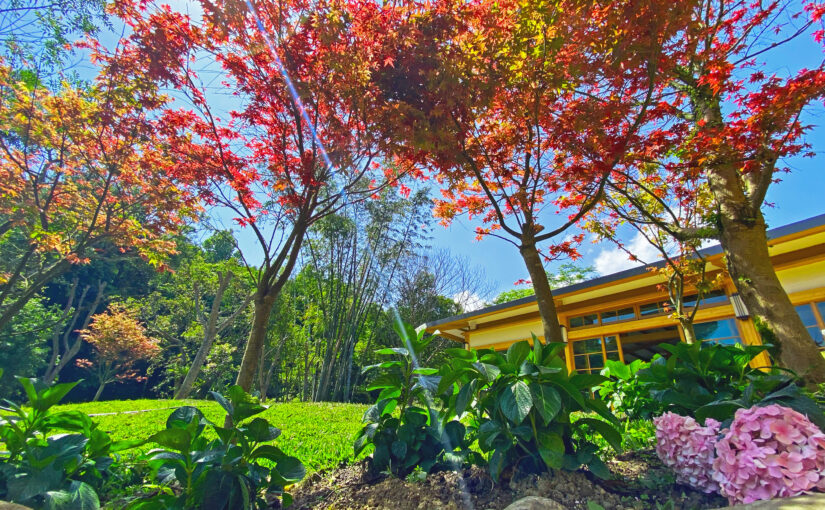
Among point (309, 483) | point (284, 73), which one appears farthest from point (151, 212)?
point (309, 483)

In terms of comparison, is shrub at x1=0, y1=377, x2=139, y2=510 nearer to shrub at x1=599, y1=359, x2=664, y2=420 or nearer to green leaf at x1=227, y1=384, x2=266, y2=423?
green leaf at x1=227, y1=384, x2=266, y2=423

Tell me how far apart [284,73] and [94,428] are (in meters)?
2.27

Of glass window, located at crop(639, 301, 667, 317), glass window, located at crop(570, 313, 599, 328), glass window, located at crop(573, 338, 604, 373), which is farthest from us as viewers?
glass window, located at crop(570, 313, 599, 328)

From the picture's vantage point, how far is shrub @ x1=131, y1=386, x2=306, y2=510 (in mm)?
992

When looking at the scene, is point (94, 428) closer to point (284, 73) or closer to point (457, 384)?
point (457, 384)

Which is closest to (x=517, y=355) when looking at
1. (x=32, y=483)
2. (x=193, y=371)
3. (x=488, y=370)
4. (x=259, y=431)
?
(x=488, y=370)

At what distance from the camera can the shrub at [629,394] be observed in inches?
63.1

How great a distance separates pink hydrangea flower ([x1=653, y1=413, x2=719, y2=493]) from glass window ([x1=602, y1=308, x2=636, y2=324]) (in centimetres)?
530

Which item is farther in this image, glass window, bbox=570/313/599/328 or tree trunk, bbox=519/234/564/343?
glass window, bbox=570/313/599/328

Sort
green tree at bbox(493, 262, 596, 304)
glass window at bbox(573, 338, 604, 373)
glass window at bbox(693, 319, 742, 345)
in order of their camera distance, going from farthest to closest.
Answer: green tree at bbox(493, 262, 596, 304), glass window at bbox(573, 338, 604, 373), glass window at bbox(693, 319, 742, 345)

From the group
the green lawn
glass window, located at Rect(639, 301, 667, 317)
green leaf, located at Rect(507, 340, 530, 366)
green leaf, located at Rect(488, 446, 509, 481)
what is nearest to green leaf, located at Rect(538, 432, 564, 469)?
green leaf, located at Rect(488, 446, 509, 481)

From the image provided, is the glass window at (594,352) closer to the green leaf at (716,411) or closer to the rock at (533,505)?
the green leaf at (716,411)

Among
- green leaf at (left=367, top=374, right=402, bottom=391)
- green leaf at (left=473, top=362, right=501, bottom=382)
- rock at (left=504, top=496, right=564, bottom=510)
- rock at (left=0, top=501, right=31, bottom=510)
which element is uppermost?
green leaf at (left=473, top=362, right=501, bottom=382)

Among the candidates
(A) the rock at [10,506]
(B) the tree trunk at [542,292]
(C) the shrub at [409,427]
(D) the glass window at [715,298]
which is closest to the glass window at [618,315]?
(D) the glass window at [715,298]
